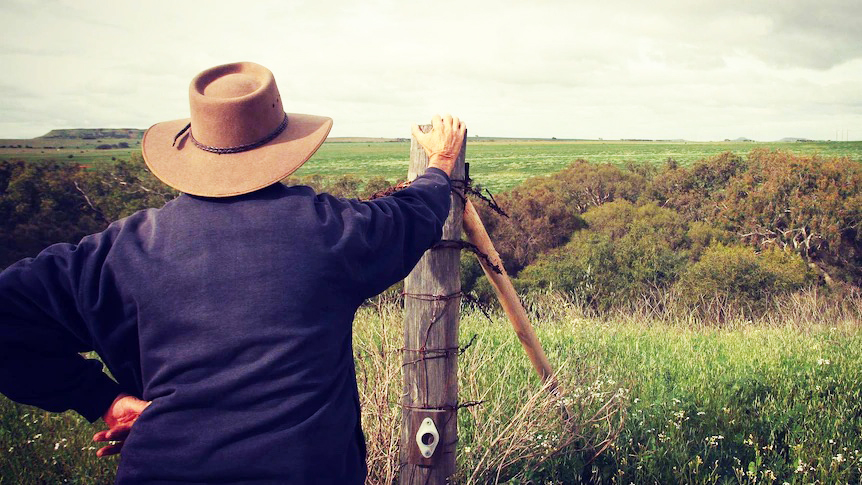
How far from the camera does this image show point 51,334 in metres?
1.94

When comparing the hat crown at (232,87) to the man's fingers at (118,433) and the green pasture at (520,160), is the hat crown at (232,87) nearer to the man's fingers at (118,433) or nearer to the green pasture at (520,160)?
the man's fingers at (118,433)

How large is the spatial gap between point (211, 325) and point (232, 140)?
2.07ft

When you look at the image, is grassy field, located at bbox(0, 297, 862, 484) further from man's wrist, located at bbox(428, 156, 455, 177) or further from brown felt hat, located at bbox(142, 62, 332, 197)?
brown felt hat, located at bbox(142, 62, 332, 197)

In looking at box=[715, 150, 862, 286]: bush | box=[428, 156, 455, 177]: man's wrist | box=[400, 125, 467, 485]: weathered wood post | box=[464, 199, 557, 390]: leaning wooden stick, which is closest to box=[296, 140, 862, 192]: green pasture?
box=[715, 150, 862, 286]: bush

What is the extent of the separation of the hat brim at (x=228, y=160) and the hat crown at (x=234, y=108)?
5 cm

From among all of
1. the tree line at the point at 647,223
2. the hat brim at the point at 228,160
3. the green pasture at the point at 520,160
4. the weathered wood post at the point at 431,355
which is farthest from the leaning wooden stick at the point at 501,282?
the green pasture at the point at 520,160

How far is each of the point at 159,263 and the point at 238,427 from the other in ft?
1.69

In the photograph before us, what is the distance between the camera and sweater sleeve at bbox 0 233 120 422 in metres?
1.84

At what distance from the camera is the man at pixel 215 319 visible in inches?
71.6

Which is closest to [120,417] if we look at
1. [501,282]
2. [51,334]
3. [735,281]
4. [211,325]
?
[51,334]

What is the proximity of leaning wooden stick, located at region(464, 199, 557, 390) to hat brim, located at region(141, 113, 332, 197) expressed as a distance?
891 millimetres

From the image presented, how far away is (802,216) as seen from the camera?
79.5 feet

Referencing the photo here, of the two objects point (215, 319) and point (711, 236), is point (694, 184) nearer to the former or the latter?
point (711, 236)

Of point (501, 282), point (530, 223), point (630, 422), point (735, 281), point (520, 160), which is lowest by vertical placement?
point (735, 281)
